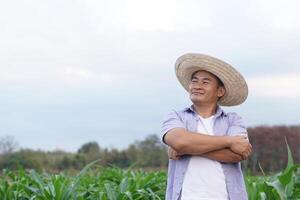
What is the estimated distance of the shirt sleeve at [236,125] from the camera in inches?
159

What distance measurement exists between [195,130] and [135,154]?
13.9 metres

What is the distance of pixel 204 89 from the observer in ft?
13.3

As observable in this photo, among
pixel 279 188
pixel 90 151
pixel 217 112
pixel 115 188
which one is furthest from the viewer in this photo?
pixel 90 151

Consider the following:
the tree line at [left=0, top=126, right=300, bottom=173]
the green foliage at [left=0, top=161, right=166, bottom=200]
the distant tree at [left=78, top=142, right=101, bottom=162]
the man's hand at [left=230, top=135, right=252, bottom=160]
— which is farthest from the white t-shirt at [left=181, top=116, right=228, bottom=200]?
the distant tree at [left=78, top=142, right=101, bottom=162]

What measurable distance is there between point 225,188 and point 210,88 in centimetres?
56

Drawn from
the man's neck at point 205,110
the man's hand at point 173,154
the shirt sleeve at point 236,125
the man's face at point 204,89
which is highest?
the man's face at point 204,89

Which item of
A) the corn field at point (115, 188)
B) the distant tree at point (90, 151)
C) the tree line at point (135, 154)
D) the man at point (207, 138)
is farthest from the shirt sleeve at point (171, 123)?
the distant tree at point (90, 151)

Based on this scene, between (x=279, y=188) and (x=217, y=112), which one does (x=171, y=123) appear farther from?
(x=279, y=188)

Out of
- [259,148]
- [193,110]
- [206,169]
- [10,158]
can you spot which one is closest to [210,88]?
[193,110]

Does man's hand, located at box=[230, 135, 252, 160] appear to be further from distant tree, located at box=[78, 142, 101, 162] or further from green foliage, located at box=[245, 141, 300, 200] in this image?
distant tree, located at box=[78, 142, 101, 162]

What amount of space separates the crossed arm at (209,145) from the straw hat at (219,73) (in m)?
0.34

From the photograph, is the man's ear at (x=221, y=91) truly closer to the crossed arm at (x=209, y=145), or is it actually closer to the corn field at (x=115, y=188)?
the crossed arm at (x=209, y=145)

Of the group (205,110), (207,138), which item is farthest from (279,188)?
(207,138)

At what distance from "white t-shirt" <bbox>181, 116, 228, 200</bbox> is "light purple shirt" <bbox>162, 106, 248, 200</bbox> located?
31mm
